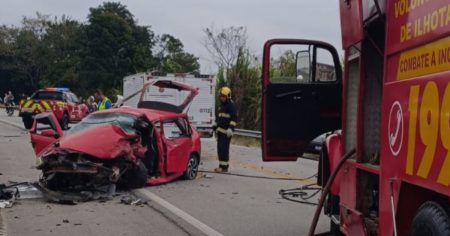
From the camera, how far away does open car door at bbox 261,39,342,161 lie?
22.6 feet

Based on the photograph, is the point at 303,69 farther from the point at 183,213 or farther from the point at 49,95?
the point at 49,95

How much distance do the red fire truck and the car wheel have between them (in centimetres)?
614

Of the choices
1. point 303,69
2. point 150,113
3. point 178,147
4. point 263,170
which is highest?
point 303,69

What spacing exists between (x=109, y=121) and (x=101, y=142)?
113 cm

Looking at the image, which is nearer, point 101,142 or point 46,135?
point 101,142

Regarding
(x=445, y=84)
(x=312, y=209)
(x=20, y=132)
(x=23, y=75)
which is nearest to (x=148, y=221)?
(x=312, y=209)

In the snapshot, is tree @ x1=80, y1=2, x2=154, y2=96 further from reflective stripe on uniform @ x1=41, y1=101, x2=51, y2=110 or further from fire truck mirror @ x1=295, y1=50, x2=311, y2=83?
fire truck mirror @ x1=295, y1=50, x2=311, y2=83

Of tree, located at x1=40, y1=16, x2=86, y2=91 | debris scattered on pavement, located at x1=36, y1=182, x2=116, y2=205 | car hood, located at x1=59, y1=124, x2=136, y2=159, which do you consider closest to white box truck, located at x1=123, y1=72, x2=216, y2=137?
car hood, located at x1=59, y1=124, x2=136, y2=159

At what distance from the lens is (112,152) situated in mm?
10375

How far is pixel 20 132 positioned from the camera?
26.6 meters

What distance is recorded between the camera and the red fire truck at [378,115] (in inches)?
140

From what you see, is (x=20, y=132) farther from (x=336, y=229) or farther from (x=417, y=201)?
(x=417, y=201)

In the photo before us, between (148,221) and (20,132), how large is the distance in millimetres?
19420

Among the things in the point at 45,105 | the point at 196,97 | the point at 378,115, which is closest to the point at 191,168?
the point at 196,97
